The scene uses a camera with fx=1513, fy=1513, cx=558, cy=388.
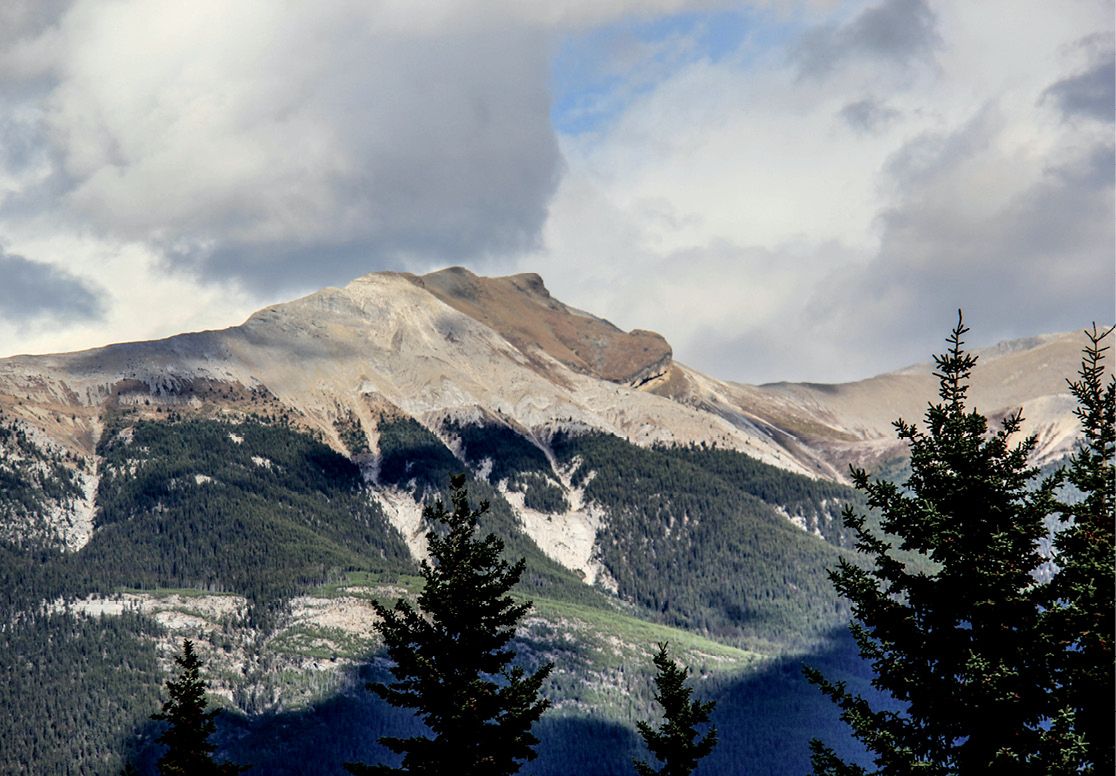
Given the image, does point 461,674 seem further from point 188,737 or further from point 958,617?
point 188,737

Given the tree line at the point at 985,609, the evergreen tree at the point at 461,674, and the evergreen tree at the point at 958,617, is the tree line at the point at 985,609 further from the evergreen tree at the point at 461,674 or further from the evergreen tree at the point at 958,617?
the evergreen tree at the point at 461,674

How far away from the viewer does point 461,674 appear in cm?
5266

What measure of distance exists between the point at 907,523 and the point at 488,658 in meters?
17.3

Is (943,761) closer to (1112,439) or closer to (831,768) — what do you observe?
(831,768)

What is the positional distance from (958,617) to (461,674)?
1880 cm

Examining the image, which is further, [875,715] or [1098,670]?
[875,715]

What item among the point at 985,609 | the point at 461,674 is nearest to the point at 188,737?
the point at 461,674

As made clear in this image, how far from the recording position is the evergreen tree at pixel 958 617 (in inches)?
1551

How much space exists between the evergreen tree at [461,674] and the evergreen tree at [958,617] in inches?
507

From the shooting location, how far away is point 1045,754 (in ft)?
125

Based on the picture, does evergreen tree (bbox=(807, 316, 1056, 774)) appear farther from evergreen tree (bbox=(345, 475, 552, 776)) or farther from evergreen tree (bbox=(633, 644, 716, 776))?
evergreen tree (bbox=(633, 644, 716, 776))

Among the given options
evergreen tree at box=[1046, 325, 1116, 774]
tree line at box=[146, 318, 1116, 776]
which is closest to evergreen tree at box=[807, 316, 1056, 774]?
tree line at box=[146, 318, 1116, 776]

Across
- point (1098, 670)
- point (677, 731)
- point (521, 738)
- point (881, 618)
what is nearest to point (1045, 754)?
point (1098, 670)

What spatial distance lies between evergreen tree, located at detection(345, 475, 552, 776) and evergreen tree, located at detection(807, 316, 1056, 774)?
42.3 ft
